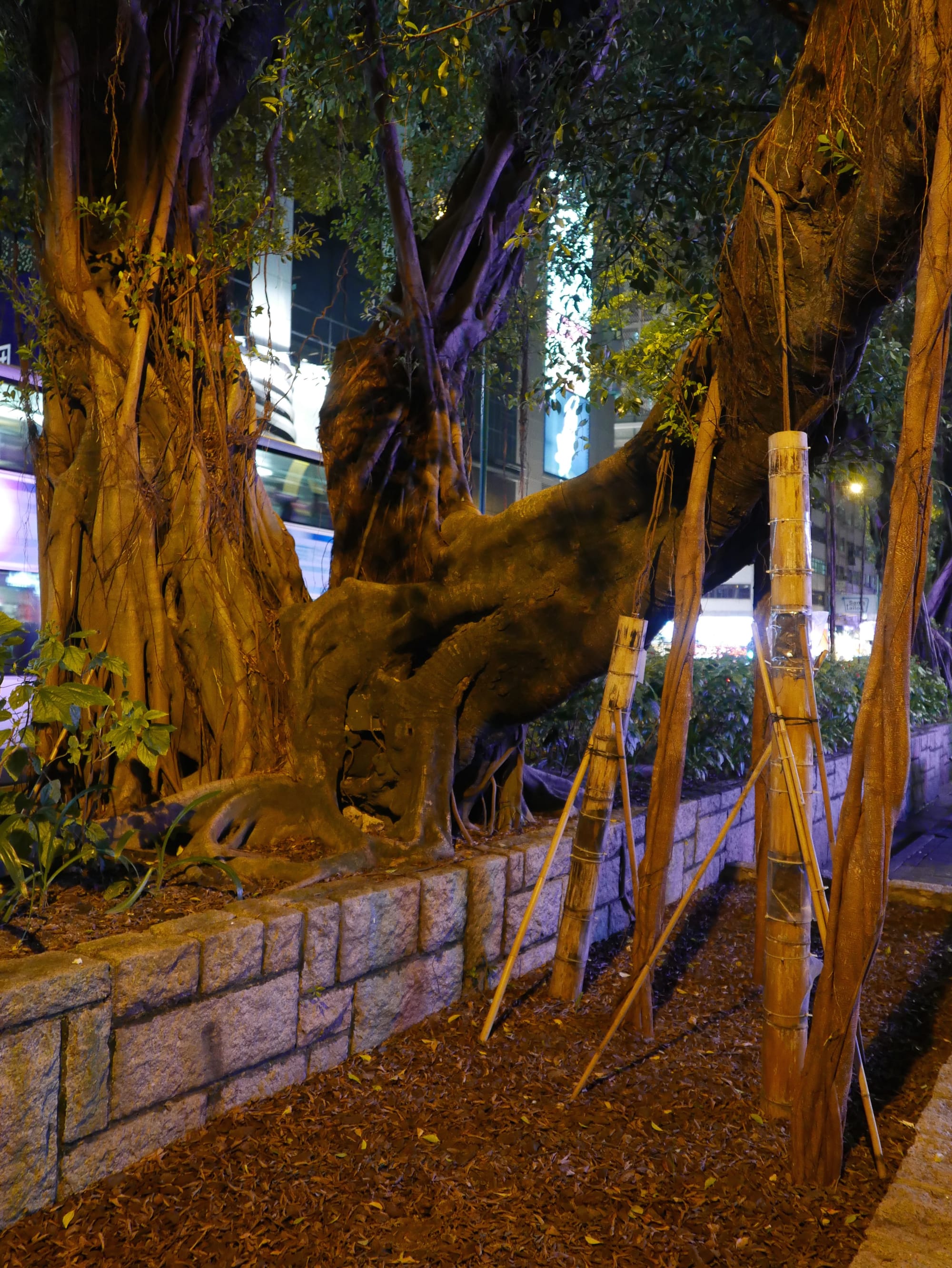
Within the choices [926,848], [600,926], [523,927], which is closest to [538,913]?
[600,926]

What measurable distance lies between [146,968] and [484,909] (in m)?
1.65

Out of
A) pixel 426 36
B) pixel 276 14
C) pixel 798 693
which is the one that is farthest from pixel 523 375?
pixel 798 693

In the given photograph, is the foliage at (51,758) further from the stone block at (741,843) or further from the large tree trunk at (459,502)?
the stone block at (741,843)

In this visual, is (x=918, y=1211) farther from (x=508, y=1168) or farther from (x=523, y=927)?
(x=523, y=927)

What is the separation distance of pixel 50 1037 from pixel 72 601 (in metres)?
3.07

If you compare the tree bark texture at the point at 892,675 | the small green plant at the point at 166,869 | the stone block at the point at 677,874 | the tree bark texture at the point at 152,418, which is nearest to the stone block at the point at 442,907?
the small green plant at the point at 166,869


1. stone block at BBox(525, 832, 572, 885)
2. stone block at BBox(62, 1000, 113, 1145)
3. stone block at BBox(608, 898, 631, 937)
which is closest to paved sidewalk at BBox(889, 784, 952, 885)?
stone block at BBox(608, 898, 631, 937)

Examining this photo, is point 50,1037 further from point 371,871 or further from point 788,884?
point 788,884

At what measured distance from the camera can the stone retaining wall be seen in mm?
2512

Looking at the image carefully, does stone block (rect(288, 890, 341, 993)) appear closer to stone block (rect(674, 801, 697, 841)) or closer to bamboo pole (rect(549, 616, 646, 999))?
bamboo pole (rect(549, 616, 646, 999))

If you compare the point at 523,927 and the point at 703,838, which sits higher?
the point at 523,927

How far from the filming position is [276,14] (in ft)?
20.2

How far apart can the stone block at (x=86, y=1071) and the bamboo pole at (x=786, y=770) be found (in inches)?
78.3

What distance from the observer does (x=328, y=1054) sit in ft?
11.0
